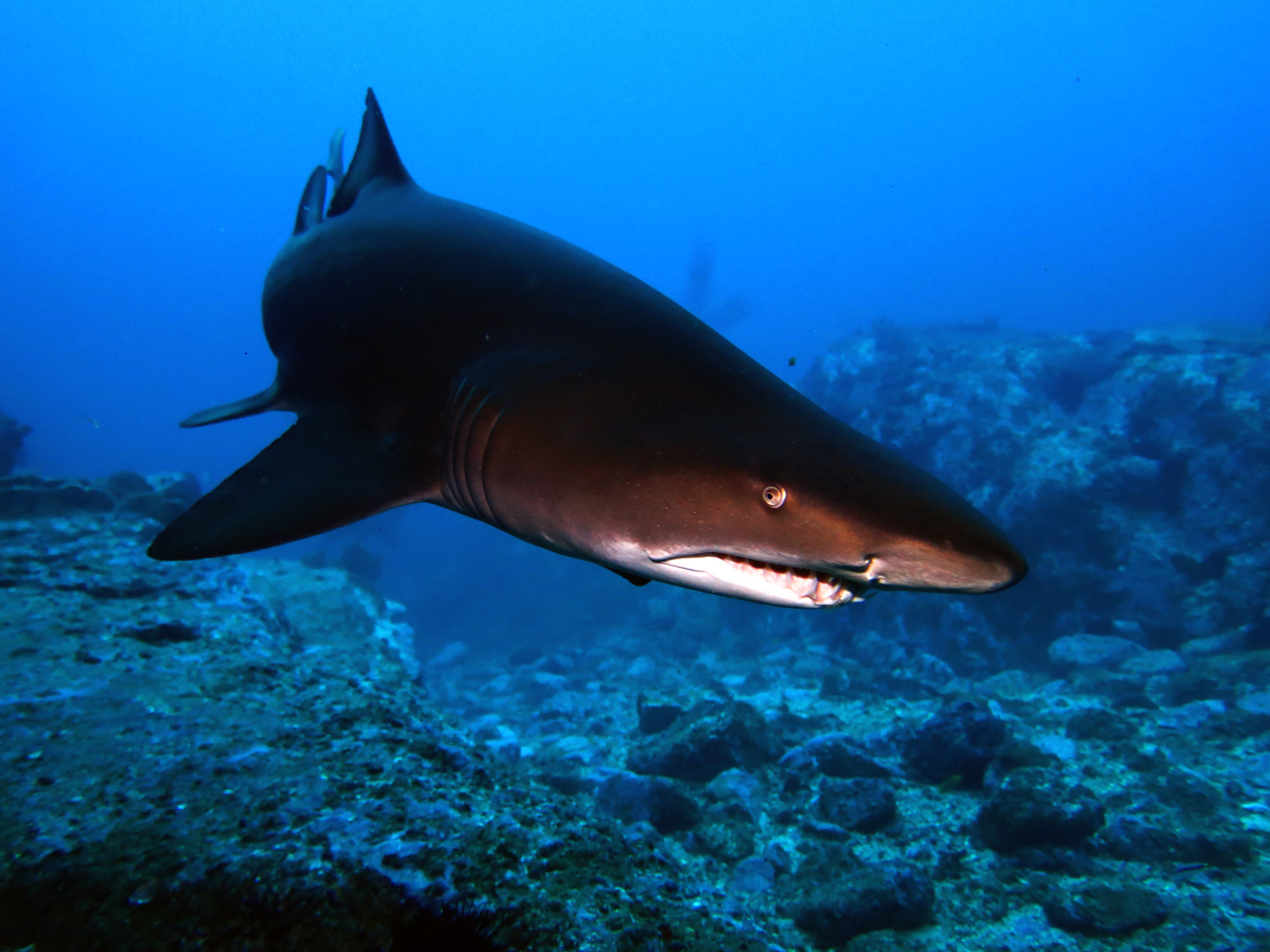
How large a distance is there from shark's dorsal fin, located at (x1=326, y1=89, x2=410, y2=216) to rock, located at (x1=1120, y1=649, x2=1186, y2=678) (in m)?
15.9

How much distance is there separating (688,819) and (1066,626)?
1319cm

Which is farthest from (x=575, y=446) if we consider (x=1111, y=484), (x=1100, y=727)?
(x=1111, y=484)

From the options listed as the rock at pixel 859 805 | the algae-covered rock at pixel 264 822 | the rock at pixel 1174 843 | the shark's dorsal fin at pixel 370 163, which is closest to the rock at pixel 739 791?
the rock at pixel 859 805

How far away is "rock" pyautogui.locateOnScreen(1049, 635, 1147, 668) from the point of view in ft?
42.6

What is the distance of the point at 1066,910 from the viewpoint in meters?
5.41

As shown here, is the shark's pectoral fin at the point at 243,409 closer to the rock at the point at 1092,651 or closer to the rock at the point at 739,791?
the rock at the point at 739,791

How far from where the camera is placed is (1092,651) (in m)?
13.4

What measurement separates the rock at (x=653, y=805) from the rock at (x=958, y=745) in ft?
11.5

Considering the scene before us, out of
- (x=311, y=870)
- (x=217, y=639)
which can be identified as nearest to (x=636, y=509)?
(x=311, y=870)

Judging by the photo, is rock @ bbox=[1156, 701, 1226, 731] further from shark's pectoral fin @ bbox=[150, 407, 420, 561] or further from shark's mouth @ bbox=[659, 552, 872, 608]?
shark's pectoral fin @ bbox=[150, 407, 420, 561]

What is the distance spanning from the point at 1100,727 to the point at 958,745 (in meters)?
3.64

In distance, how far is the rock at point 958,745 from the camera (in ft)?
26.3

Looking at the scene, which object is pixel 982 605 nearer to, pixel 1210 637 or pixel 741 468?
pixel 1210 637

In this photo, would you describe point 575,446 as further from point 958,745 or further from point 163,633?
point 958,745
